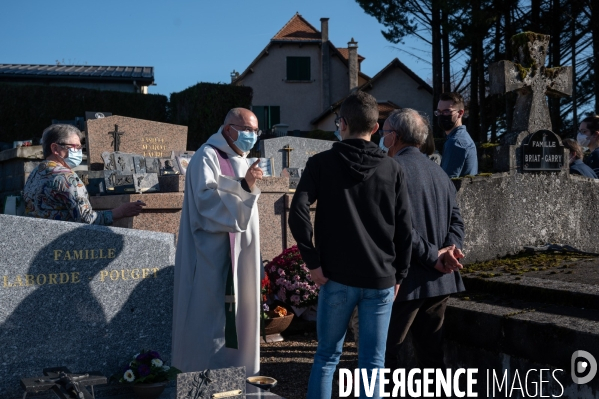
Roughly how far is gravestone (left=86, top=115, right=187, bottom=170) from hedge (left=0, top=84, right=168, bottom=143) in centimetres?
811

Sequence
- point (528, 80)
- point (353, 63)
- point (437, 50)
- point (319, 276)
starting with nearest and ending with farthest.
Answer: point (319, 276)
point (528, 80)
point (437, 50)
point (353, 63)

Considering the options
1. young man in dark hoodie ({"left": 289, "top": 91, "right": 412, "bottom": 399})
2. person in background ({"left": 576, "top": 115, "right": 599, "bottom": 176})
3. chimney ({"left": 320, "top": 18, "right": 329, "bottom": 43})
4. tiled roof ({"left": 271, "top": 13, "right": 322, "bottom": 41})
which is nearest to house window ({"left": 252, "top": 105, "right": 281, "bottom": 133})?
tiled roof ({"left": 271, "top": 13, "right": 322, "bottom": 41})

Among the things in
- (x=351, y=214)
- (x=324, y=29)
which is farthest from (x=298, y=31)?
(x=351, y=214)

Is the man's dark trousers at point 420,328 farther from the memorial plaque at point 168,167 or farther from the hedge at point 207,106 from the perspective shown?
the hedge at point 207,106

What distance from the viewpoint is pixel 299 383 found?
5.28m

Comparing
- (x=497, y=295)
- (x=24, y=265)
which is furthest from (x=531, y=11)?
(x=24, y=265)

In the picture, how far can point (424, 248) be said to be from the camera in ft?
12.6

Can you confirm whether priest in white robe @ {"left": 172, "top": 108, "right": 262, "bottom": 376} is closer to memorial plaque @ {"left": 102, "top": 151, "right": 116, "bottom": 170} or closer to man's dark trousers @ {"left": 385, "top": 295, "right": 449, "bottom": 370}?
man's dark trousers @ {"left": 385, "top": 295, "right": 449, "bottom": 370}

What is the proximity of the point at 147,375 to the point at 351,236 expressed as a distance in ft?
4.60

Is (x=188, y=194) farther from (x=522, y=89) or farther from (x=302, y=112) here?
(x=302, y=112)

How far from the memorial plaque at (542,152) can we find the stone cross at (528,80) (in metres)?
0.23

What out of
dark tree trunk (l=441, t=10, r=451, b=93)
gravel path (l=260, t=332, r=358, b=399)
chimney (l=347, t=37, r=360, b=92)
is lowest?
gravel path (l=260, t=332, r=358, b=399)

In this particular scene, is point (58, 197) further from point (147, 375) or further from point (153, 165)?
point (153, 165)

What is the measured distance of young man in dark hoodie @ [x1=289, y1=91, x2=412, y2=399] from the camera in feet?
11.3
